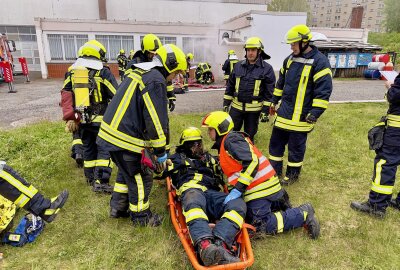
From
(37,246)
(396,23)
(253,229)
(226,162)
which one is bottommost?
(37,246)

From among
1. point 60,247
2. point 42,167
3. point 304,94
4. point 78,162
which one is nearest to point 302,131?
point 304,94

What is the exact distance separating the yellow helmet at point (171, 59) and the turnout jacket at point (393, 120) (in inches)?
91.5

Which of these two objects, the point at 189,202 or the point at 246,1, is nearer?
the point at 189,202

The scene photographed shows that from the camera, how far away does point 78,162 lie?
505 centimetres

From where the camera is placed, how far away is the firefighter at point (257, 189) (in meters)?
2.98

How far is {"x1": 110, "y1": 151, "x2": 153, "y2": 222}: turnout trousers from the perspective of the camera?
319cm

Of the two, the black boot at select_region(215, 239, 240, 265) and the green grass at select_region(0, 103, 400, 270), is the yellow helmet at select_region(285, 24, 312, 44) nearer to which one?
the green grass at select_region(0, 103, 400, 270)

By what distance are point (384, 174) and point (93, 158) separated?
389 centimetres

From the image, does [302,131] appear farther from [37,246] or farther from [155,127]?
[37,246]

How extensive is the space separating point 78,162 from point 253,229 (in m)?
3.38

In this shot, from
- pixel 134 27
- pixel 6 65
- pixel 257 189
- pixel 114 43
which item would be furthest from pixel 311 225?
pixel 114 43

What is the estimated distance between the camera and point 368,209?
368 cm

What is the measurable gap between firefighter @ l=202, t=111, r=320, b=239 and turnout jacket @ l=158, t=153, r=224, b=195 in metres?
0.41

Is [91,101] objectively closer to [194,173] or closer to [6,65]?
[194,173]
